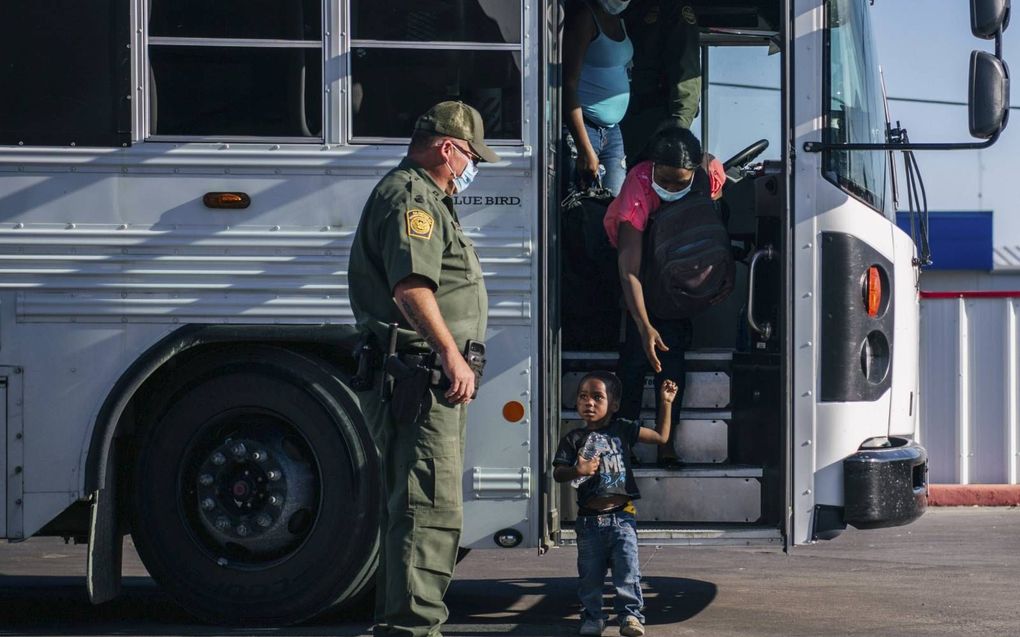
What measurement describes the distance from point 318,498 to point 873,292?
97.3 inches

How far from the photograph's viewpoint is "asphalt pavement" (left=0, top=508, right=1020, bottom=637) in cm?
641

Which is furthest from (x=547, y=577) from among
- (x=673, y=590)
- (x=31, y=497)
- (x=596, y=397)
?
(x=31, y=497)

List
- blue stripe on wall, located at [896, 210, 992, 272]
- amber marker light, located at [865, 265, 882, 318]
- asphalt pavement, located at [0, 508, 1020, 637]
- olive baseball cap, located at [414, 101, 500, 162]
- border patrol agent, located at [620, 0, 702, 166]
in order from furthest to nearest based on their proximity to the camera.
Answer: blue stripe on wall, located at [896, 210, 992, 272]
border patrol agent, located at [620, 0, 702, 166]
asphalt pavement, located at [0, 508, 1020, 637]
amber marker light, located at [865, 265, 882, 318]
olive baseball cap, located at [414, 101, 500, 162]

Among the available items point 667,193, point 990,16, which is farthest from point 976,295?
point 990,16

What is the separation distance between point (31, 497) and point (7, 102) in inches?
62.2

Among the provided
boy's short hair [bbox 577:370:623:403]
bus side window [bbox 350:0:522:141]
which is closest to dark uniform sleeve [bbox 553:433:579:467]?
boy's short hair [bbox 577:370:623:403]

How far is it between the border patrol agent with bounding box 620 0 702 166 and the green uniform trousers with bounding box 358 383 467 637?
263cm

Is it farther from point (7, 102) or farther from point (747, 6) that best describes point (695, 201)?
point (7, 102)

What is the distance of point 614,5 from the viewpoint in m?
6.60

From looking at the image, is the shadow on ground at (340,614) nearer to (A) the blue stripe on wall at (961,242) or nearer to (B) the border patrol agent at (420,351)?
(B) the border patrol agent at (420,351)

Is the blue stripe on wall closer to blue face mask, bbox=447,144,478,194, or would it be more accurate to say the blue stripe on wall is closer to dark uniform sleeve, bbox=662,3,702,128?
dark uniform sleeve, bbox=662,3,702,128

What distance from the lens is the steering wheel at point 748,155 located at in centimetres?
758

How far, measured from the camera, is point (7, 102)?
19.3 ft

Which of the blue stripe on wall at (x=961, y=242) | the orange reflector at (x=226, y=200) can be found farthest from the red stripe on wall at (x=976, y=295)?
the blue stripe on wall at (x=961, y=242)
